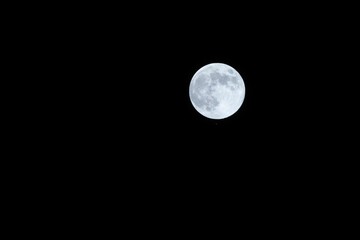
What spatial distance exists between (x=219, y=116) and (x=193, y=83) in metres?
0.63

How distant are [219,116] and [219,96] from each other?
321 mm

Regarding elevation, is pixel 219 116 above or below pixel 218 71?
below

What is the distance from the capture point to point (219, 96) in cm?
334

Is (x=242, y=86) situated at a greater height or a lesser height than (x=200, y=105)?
greater

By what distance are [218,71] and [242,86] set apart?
412mm

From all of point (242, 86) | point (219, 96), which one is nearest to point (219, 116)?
point (219, 96)

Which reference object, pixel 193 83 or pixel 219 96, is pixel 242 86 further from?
pixel 193 83

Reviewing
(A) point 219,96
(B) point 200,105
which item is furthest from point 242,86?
(B) point 200,105

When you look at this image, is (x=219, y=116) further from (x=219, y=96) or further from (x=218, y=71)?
(x=218, y=71)

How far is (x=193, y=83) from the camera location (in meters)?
3.53

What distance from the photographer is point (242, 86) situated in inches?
135

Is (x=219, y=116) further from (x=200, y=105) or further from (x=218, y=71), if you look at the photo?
(x=218, y=71)

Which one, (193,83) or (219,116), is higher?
(193,83)

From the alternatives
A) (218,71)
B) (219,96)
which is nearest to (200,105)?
(219,96)
